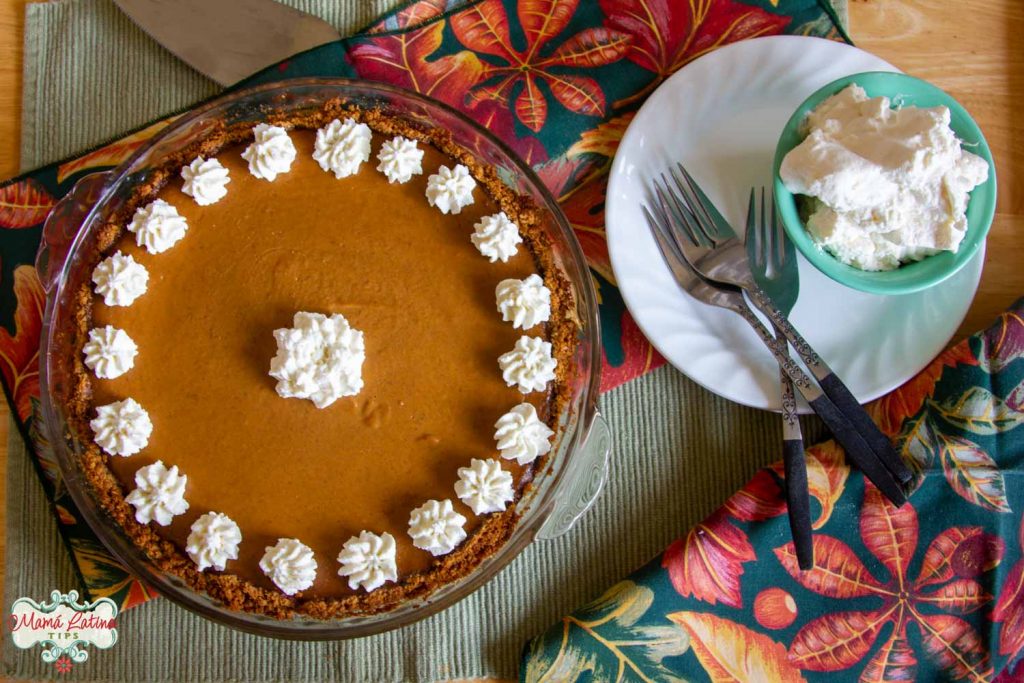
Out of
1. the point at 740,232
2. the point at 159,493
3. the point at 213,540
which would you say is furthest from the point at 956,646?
the point at 159,493

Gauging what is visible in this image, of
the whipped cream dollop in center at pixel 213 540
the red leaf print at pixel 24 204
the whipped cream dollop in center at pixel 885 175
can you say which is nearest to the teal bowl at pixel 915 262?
the whipped cream dollop in center at pixel 885 175

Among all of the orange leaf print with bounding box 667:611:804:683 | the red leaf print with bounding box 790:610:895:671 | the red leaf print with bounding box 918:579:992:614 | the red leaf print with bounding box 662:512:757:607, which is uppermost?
the red leaf print with bounding box 662:512:757:607

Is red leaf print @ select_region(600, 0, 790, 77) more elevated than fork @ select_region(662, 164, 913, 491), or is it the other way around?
red leaf print @ select_region(600, 0, 790, 77)

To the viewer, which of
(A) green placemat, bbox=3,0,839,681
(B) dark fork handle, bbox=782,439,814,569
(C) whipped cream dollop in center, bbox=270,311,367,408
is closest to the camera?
(C) whipped cream dollop in center, bbox=270,311,367,408

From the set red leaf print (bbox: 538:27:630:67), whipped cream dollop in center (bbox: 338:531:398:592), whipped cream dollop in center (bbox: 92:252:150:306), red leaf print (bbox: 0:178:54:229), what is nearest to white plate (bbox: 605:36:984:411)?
red leaf print (bbox: 538:27:630:67)

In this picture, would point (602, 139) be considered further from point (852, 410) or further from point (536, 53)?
point (852, 410)

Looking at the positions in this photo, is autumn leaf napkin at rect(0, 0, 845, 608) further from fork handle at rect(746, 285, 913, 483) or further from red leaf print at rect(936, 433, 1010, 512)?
red leaf print at rect(936, 433, 1010, 512)

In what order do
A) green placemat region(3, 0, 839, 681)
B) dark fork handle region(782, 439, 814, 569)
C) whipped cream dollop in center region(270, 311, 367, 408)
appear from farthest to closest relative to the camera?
green placemat region(3, 0, 839, 681) < dark fork handle region(782, 439, 814, 569) < whipped cream dollop in center region(270, 311, 367, 408)
